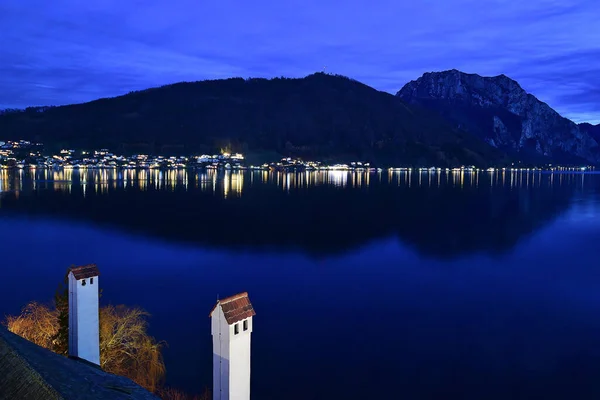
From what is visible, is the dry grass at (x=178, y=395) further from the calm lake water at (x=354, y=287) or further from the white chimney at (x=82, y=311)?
the white chimney at (x=82, y=311)

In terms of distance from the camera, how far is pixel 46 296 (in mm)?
26859

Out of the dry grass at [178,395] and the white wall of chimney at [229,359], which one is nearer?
the white wall of chimney at [229,359]

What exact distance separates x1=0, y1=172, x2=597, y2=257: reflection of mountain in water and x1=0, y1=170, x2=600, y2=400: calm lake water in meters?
0.44

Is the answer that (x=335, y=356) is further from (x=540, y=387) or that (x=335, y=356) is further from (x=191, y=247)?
(x=191, y=247)

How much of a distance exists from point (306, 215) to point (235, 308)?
2183 inches

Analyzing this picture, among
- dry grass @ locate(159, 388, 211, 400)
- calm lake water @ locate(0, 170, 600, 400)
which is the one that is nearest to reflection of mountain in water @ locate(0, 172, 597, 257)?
calm lake water @ locate(0, 170, 600, 400)

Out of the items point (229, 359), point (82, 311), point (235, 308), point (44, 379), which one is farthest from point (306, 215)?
point (44, 379)

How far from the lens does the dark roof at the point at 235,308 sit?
24.1 ft

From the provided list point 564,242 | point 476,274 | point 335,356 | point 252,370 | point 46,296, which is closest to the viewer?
point 252,370

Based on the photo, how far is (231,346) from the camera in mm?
7426

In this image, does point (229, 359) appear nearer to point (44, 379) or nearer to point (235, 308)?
point (235, 308)

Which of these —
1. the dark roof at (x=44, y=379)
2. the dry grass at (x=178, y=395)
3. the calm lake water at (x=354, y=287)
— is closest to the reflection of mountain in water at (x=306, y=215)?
the calm lake water at (x=354, y=287)

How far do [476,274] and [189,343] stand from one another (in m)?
21.9

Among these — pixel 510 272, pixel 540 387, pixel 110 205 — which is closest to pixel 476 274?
pixel 510 272
